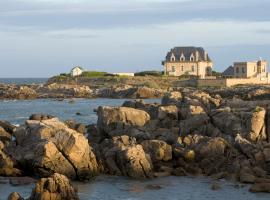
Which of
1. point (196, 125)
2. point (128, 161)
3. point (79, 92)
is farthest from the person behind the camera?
point (79, 92)

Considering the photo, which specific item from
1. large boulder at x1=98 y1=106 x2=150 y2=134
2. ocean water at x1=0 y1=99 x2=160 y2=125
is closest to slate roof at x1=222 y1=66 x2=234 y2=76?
ocean water at x1=0 y1=99 x2=160 y2=125

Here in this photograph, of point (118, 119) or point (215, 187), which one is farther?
point (118, 119)

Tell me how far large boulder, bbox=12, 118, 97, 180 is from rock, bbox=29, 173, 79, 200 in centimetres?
661

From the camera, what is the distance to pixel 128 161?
136 feet

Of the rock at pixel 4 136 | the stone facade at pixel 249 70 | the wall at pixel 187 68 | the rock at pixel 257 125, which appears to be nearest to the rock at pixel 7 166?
the rock at pixel 4 136

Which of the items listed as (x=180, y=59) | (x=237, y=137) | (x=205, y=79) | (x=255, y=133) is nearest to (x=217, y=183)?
(x=237, y=137)

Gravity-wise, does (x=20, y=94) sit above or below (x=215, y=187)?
above

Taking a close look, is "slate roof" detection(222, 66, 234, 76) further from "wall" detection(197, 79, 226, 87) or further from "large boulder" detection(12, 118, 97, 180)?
"large boulder" detection(12, 118, 97, 180)

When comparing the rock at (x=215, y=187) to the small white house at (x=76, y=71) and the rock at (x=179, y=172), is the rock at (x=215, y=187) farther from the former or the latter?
the small white house at (x=76, y=71)

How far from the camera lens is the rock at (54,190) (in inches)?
1289

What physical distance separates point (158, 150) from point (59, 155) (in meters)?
7.22

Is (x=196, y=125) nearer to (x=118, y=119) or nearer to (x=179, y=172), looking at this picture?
(x=118, y=119)

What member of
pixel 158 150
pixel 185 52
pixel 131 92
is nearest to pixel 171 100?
pixel 158 150

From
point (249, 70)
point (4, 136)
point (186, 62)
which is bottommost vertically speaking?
point (4, 136)
